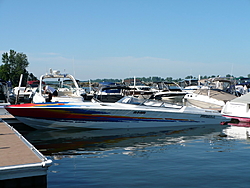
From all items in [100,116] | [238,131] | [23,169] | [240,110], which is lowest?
[238,131]

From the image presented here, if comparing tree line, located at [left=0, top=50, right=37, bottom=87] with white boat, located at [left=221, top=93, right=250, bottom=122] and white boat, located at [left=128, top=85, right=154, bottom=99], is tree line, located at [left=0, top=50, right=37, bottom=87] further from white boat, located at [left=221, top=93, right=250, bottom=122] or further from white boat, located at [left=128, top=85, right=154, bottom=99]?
white boat, located at [left=221, top=93, right=250, bottom=122]

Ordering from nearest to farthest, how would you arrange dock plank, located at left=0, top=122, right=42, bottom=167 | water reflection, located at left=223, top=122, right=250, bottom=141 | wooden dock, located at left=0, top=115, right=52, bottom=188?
wooden dock, located at left=0, top=115, right=52, bottom=188
dock plank, located at left=0, top=122, right=42, bottom=167
water reflection, located at left=223, top=122, right=250, bottom=141

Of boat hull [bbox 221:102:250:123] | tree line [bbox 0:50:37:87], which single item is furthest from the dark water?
tree line [bbox 0:50:37:87]

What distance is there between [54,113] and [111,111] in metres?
2.50

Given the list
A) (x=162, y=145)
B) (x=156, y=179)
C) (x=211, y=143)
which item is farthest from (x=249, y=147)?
(x=156, y=179)

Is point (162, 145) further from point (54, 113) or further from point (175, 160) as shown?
point (54, 113)

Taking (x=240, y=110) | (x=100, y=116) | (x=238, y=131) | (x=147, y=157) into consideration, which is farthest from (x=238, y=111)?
(x=147, y=157)

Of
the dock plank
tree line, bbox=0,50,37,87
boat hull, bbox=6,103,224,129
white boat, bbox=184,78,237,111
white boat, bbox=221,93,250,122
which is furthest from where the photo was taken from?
tree line, bbox=0,50,37,87

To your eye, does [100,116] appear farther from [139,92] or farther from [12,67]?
[12,67]

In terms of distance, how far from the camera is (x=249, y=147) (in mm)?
10766

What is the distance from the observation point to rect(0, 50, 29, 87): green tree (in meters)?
65.0

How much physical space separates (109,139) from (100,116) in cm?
173

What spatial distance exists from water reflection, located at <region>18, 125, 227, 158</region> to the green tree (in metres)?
53.6

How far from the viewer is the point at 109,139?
40.0ft
